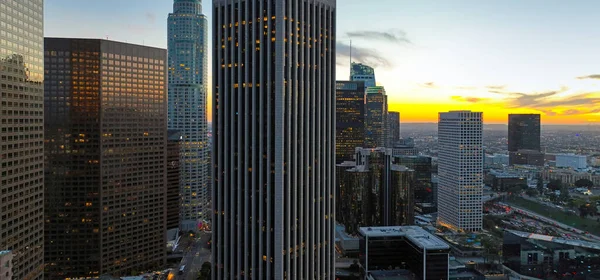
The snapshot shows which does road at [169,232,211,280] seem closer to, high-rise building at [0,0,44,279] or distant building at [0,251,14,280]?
high-rise building at [0,0,44,279]

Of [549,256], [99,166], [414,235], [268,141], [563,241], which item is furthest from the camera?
[99,166]

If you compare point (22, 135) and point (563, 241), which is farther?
point (563, 241)

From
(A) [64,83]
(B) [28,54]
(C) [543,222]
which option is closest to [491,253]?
(C) [543,222]

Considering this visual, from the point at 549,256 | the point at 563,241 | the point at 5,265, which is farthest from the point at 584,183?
the point at 5,265

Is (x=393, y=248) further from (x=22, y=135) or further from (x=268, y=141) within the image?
(x=22, y=135)

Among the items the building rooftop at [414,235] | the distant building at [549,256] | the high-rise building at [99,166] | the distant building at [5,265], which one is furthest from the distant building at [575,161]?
the distant building at [5,265]

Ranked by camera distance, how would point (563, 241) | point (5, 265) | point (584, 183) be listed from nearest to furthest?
point (5, 265)
point (563, 241)
point (584, 183)

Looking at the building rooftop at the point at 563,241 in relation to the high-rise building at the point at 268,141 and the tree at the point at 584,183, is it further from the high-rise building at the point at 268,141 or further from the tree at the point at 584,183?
the high-rise building at the point at 268,141
